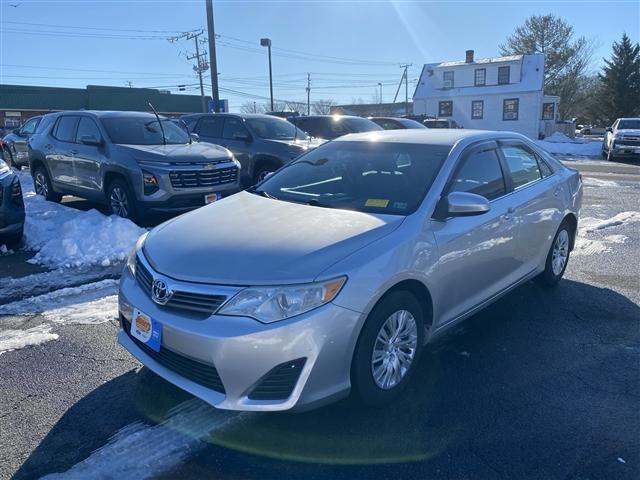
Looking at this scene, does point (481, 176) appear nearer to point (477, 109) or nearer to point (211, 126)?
point (211, 126)

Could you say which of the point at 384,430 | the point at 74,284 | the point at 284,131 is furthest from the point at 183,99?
the point at 384,430

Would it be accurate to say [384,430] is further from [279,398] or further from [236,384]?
[236,384]

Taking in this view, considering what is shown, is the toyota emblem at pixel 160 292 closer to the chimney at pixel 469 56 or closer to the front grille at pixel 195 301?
the front grille at pixel 195 301

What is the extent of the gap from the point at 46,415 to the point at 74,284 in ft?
8.62

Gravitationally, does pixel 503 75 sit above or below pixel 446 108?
above

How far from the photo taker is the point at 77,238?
6695mm

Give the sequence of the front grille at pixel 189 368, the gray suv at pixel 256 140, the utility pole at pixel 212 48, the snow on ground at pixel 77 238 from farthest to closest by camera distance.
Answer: the utility pole at pixel 212 48, the gray suv at pixel 256 140, the snow on ground at pixel 77 238, the front grille at pixel 189 368

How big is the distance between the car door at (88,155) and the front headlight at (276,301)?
20.8 feet

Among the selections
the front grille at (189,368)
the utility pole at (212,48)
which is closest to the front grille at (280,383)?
the front grille at (189,368)

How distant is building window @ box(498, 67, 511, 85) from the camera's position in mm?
42844

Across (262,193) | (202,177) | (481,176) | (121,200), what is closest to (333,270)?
(262,193)

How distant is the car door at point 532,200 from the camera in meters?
4.50

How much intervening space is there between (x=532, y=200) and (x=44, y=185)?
8837 mm

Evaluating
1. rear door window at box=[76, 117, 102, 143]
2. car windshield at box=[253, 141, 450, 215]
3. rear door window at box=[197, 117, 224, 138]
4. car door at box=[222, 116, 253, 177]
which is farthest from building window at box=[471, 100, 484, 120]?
car windshield at box=[253, 141, 450, 215]
